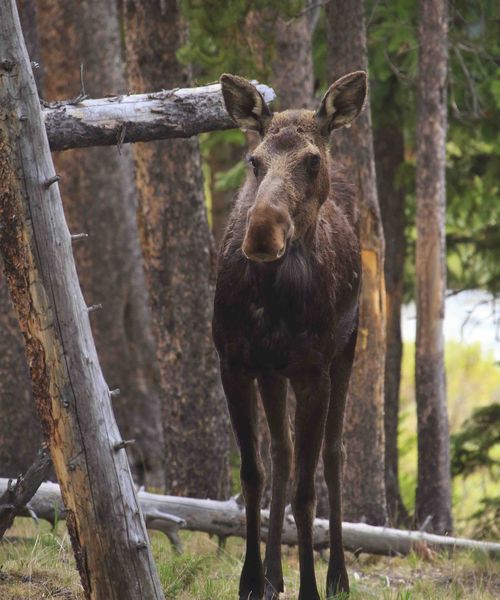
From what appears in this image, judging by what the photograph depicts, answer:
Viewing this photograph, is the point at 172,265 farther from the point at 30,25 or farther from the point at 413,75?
the point at 413,75

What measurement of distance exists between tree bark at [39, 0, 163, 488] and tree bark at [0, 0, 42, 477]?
420 cm

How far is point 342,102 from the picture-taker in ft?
23.0

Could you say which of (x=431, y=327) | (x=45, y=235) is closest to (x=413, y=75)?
(x=431, y=327)

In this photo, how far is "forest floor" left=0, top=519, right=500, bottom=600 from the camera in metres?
6.89

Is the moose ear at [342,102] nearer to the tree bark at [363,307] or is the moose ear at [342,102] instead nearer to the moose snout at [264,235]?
the moose snout at [264,235]

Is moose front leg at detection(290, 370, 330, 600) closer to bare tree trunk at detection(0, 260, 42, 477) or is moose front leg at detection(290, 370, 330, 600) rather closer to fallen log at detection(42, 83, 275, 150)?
fallen log at detection(42, 83, 275, 150)

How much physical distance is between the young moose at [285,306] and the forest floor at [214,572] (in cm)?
49

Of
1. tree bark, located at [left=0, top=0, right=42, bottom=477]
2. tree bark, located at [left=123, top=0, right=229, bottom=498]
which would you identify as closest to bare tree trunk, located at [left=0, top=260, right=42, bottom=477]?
tree bark, located at [left=0, top=0, right=42, bottom=477]

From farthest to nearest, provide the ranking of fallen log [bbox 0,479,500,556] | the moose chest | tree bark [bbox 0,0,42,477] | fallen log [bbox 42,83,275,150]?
tree bark [bbox 0,0,42,477] < fallen log [bbox 0,479,500,556] < fallen log [bbox 42,83,275,150] < the moose chest

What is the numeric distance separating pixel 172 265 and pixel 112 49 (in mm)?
Result: 6187

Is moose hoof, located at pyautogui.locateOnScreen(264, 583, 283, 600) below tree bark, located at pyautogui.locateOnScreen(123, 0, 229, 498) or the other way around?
below

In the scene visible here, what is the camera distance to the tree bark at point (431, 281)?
37.6 ft

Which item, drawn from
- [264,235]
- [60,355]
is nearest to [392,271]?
[264,235]

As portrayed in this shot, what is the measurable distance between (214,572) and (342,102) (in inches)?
132
